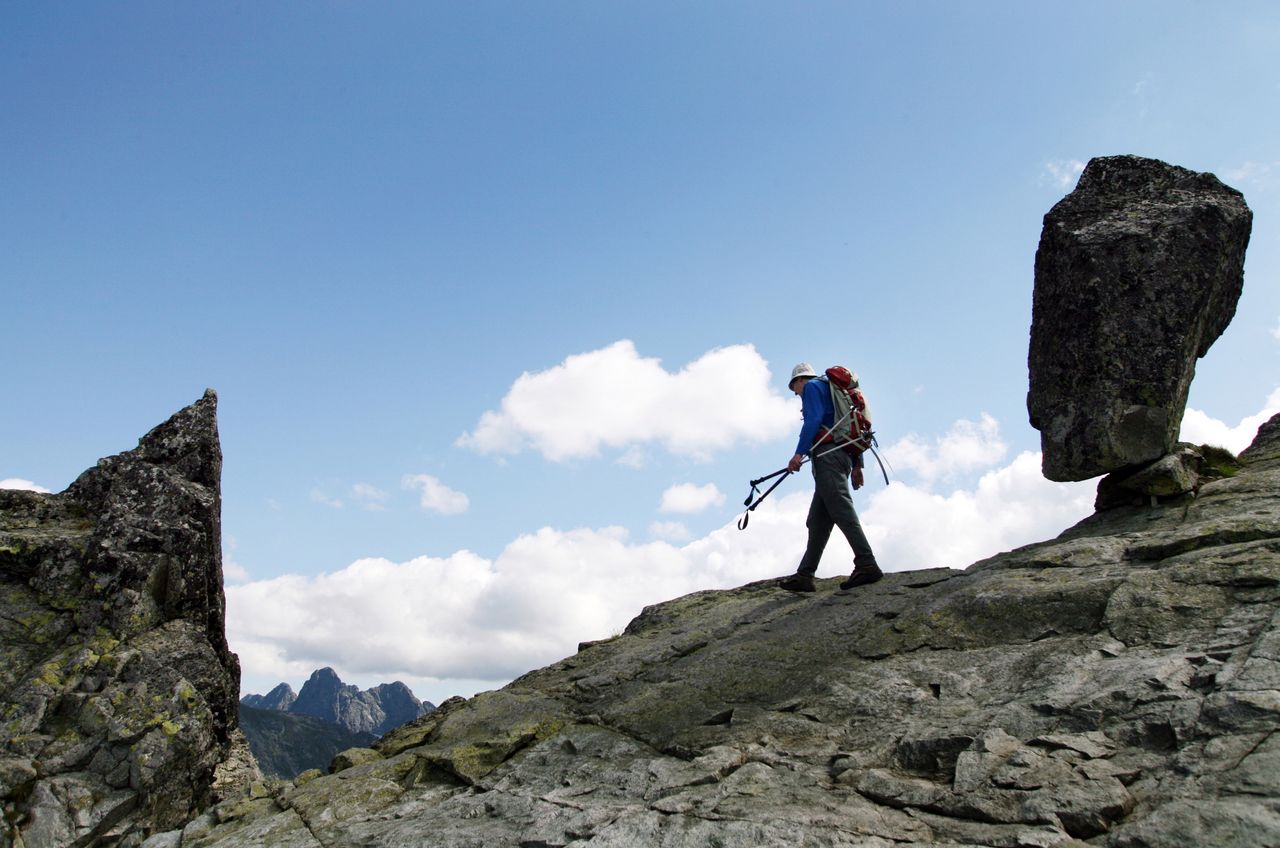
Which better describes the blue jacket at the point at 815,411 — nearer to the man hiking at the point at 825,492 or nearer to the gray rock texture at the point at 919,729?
the man hiking at the point at 825,492

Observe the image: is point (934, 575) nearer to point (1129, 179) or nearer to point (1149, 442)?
point (1149, 442)

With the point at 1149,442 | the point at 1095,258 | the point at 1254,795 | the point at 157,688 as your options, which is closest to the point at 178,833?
the point at 157,688

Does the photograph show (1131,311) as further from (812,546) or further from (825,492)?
(812,546)

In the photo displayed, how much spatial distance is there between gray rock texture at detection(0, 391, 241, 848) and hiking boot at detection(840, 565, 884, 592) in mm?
10156

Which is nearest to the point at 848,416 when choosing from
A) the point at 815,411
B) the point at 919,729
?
the point at 815,411

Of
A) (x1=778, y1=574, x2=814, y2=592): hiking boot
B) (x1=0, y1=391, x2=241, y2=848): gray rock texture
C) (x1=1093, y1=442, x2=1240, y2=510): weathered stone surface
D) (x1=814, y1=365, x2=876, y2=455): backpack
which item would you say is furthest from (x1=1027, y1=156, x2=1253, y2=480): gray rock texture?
(x1=0, y1=391, x2=241, y2=848): gray rock texture

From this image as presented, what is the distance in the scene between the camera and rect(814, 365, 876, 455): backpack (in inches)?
568

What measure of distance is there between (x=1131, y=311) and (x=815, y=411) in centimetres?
563

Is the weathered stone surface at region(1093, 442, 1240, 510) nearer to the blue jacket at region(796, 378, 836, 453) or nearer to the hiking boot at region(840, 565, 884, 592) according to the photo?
the hiking boot at region(840, 565, 884, 592)

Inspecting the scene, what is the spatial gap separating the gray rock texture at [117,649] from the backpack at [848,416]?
10813mm

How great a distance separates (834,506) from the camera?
1417cm

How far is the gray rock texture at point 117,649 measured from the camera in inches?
410

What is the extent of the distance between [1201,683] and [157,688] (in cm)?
1294

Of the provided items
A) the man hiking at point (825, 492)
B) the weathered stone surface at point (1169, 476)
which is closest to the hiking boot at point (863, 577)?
the man hiking at point (825, 492)
